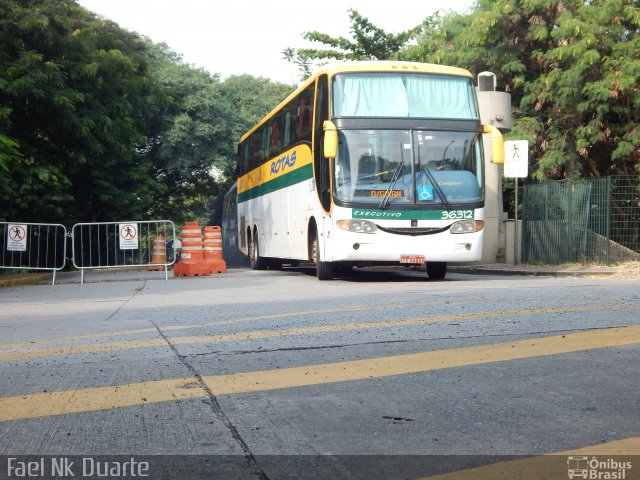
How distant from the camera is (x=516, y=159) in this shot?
2017 centimetres

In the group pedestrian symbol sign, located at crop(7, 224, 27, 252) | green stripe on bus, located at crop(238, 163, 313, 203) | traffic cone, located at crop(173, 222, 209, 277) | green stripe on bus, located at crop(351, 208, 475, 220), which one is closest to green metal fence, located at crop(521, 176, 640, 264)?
green stripe on bus, located at crop(351, 208, 475, 220)

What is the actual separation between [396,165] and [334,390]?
1060 cm

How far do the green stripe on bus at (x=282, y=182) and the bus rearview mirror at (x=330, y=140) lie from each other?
1835 mm

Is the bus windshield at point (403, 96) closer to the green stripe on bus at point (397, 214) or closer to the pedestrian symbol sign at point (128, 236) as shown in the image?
the green stripe on bus at point (397, 214)


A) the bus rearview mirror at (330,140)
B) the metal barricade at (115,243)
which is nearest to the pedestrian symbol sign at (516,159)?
the bus rearview mirror at (330,140)

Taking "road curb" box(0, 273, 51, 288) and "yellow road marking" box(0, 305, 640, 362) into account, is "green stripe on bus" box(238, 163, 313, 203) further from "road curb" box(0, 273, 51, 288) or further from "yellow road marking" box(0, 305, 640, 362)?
"yellow road marking" box(0, 305, 640, 362)

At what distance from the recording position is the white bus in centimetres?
1513

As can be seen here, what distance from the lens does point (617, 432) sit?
4023 mm

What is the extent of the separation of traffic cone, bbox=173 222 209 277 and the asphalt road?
35.8 ft

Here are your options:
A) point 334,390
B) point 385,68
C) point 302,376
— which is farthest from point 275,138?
point 334,390

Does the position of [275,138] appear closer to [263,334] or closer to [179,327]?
[179,327]

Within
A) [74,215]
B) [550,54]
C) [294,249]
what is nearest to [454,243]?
[294,249]

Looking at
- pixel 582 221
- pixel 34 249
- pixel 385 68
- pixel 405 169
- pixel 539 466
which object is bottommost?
pixel 539 466

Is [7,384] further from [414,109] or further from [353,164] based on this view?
[414,109]
